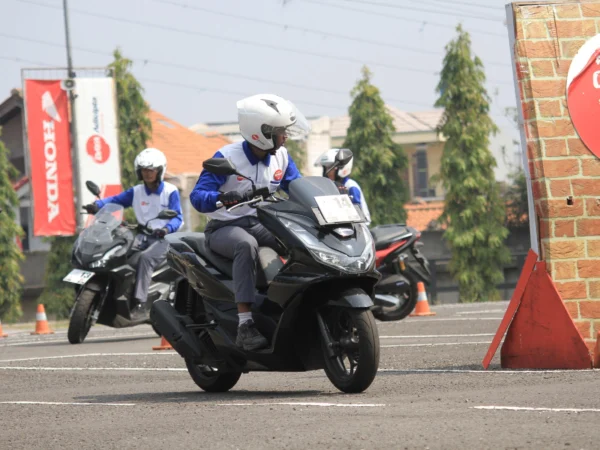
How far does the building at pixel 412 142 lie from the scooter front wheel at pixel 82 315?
193ft

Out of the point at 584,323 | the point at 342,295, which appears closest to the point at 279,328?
the point at 342,295

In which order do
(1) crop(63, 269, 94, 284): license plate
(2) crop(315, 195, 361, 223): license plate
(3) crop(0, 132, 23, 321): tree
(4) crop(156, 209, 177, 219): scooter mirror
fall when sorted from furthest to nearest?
(3) crop(0, 132, 23, 321): tree, (1) crop(63, 269, 94, 284): license plate, (4) crop(156, 209, 177, 219): scooter mirror, (2) crop(315, 195, 361, 223): license plate

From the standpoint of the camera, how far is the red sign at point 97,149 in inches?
1406

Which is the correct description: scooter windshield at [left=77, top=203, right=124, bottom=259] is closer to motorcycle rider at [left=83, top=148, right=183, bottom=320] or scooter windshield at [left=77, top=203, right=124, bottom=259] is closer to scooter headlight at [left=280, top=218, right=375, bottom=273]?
motorcycle rider at [left=83, top=148, right=183, bottom=320]

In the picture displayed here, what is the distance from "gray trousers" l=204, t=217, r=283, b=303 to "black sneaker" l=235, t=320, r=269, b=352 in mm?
161

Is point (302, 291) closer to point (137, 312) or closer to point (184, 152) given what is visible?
point (137, 312)

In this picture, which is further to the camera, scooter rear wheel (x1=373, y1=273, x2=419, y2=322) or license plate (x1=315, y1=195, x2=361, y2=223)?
scooter rear wheel (x1=373, y1=273, x2=419, y2=322)

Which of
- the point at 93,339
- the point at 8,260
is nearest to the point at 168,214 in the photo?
the point at 93,339

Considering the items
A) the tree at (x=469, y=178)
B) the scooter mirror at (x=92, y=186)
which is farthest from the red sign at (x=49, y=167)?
the scooter mirror at (x=92, y=186)

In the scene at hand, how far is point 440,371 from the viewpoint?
9367 mm

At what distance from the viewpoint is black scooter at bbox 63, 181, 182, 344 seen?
15641 millimetres

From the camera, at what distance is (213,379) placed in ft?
29.6

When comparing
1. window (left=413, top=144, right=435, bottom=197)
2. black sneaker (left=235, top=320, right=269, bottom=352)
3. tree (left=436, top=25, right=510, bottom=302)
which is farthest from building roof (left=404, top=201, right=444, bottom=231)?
→ black sneaker (left=235, top=320, right=269, bottom=352)

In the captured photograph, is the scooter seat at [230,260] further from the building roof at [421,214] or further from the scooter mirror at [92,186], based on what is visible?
the building roof at [421,214]
